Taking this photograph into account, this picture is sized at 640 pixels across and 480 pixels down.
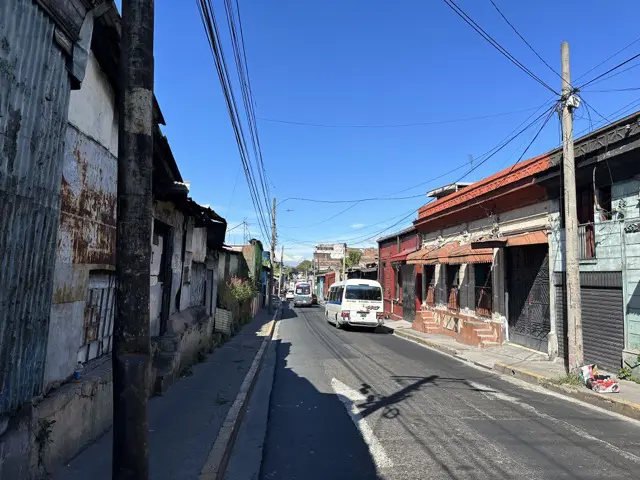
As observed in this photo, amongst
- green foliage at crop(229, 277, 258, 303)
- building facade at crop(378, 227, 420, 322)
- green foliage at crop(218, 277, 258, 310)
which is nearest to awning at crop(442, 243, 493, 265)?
building facade at crop(378, 227, 420, 322)

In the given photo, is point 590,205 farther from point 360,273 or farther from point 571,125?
point 360,273

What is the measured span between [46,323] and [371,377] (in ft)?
24.4

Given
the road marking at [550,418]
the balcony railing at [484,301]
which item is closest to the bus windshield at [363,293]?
the balcony railing at [484,301]

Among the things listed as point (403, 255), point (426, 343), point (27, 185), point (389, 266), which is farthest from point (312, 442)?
point (389, 266)

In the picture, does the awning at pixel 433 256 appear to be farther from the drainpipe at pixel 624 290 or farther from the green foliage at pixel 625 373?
the green foliage at pixel 625 373

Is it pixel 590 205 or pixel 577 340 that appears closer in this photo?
pixel 577 340

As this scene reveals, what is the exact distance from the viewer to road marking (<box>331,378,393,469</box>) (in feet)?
16.9

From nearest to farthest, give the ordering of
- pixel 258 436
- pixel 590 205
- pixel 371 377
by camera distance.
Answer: pixel 258 436 < pixel 371 377 < pixel 590 205

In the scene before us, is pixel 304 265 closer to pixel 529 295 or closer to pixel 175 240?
pixel 529 295

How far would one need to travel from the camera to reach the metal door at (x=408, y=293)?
26.0m

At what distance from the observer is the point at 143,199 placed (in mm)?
3031

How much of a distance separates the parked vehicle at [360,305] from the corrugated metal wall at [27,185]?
60.8ft

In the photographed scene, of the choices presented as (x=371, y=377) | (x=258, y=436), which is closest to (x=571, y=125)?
(x=371, y=377)

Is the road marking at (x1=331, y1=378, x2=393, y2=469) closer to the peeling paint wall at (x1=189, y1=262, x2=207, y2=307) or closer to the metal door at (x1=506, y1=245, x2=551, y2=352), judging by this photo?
the peeling paint wall at (x1=189, y1=262, x2=207, y2=307)
